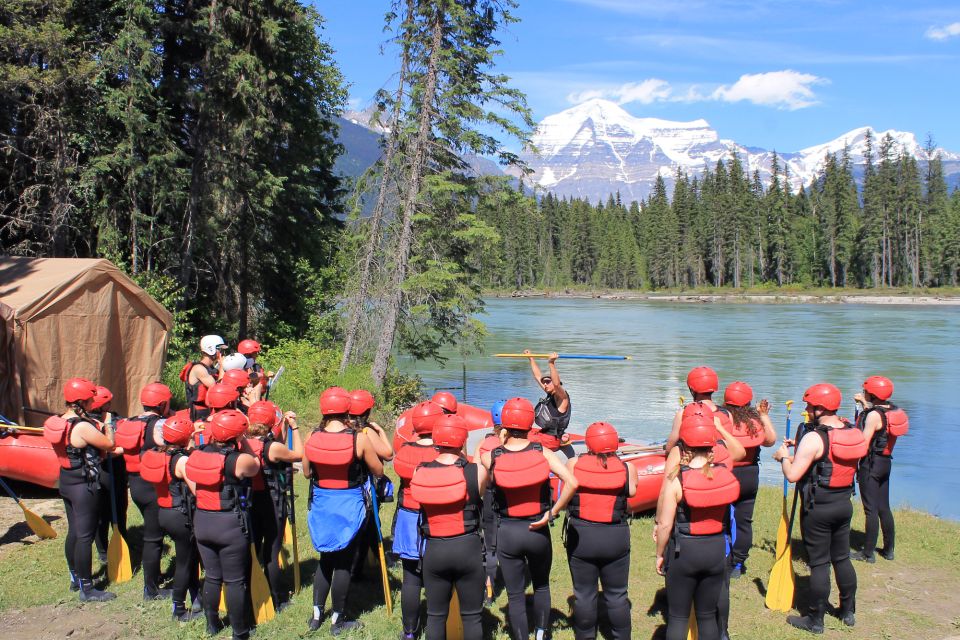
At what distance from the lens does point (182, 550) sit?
5.54m

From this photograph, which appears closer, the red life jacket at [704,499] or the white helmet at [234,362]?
the red life jacket at [704,499]

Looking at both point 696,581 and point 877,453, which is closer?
point 696,581

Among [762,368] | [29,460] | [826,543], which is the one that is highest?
[29,460]

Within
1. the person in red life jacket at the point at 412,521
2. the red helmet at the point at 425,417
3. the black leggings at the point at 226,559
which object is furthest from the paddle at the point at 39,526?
the red helmet at the point at 425,417

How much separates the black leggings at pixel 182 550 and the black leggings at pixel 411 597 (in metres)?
1.77

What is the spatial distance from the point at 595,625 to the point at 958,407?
19712 mm

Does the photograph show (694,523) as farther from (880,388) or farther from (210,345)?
(210,345)

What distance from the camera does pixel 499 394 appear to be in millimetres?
22438

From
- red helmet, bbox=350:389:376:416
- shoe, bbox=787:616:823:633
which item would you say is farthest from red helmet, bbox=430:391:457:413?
shoe, bbox=787:616:823:633

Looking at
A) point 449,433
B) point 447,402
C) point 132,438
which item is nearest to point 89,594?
point 132,438

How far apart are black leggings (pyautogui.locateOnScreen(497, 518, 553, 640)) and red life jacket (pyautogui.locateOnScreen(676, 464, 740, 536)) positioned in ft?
3.09

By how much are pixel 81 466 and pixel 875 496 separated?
741 centimetres

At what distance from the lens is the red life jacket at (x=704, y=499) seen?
4414 millimetres

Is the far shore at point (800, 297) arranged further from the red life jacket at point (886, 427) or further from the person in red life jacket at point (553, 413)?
the person in red life jacket at point (553, 413)
